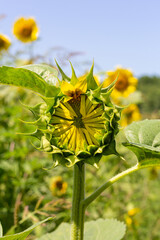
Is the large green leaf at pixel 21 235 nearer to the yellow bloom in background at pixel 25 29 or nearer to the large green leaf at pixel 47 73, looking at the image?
the large green leaf at pixel 47 73

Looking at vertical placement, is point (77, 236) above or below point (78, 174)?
below

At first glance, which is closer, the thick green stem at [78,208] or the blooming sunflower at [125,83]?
the thick green stem at [78,208]

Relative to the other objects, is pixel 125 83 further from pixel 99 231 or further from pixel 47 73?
pixel 47 73

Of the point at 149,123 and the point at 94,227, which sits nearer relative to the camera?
the point at 149,123

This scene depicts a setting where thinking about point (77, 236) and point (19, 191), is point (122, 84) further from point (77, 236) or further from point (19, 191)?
point (77, 236)

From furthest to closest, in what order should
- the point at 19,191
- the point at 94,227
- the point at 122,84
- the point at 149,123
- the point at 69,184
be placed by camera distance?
the point at 122,84, the point at 69,184, the point at 19,191, the point at 94,227, the point at 149,123

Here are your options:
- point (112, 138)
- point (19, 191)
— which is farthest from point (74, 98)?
point (19, 191)

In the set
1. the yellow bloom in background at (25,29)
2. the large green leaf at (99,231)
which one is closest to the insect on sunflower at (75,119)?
the large green leaf at (99,231)

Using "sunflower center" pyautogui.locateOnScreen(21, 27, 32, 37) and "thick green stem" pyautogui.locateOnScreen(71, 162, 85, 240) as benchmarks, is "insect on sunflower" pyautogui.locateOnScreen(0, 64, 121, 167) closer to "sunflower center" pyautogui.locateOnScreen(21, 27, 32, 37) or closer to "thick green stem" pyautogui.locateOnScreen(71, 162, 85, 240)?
"thick green stem" pyautogui.locateOnScreen(71, 162, 85, 240)
